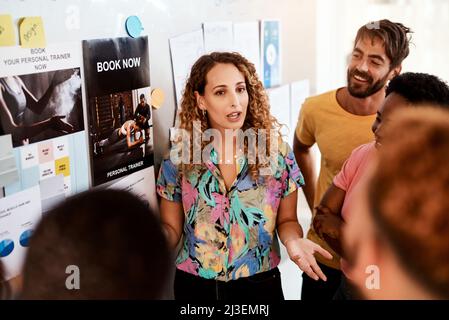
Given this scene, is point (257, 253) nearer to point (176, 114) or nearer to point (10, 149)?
point (176, 114)

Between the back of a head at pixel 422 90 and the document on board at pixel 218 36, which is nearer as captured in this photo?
the back of a head at pixel 422 90

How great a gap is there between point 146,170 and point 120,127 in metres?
0.15

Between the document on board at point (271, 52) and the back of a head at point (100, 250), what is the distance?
135cm

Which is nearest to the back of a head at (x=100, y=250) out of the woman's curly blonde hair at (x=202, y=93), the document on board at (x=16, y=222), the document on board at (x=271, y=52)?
the document on board at (x=16, y=222)

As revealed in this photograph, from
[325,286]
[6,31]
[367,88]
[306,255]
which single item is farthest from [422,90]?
[6,31]

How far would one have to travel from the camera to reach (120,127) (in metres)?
1.25

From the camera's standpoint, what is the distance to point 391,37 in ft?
4.51

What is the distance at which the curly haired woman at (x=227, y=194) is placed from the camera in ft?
4.07

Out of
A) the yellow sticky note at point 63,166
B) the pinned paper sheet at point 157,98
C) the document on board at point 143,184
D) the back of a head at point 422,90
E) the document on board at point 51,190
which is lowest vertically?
the document on board at point 143,184

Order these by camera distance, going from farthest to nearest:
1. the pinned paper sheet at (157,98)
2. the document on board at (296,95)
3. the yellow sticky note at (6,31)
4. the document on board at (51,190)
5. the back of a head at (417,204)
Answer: the document on board at (296,95), the pinned paper sheet at (157,98), the document on board at (51,190), the yellow sticky note at (6,31), the back of a head at (417,204)

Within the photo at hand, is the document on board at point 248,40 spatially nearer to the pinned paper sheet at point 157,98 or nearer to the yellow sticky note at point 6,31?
the pinned paper sheet at point 157,98

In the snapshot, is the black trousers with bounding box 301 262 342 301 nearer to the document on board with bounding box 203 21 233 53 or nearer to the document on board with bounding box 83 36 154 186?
the document on board with bounding box 83 36 154 186

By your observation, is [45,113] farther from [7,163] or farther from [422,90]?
[422,90]

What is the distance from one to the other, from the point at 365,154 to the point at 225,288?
48 centimetres
